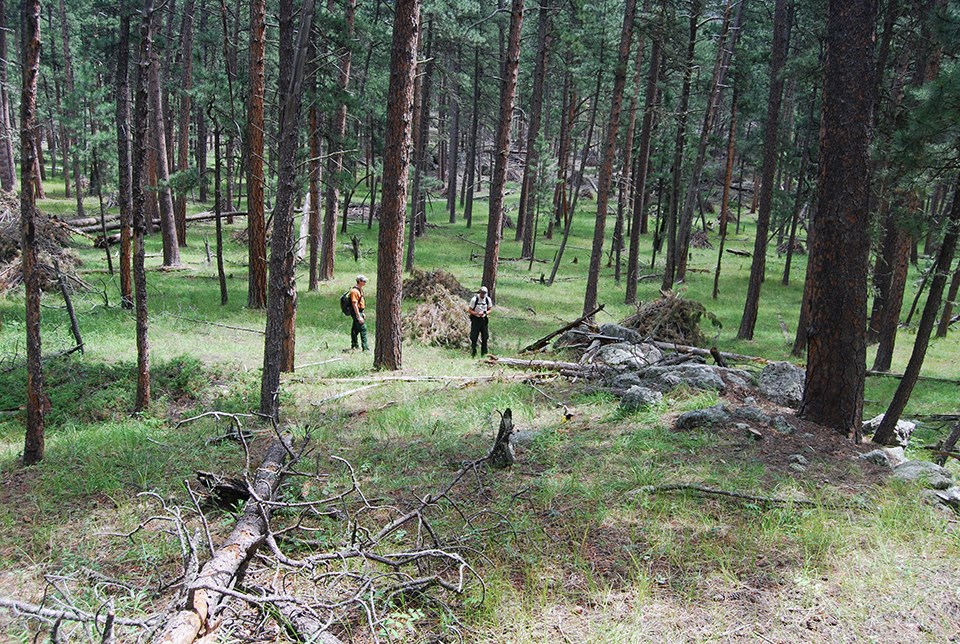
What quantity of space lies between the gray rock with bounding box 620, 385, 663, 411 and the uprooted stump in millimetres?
2297

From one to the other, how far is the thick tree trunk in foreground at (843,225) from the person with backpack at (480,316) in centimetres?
723

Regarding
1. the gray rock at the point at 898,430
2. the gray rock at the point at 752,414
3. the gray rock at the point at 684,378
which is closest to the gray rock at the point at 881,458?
the gray rock at the point at 752,414

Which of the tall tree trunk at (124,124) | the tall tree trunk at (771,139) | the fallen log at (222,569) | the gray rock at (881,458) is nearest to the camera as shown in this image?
the fallen log at (222,569)

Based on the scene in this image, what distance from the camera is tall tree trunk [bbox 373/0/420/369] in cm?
1073

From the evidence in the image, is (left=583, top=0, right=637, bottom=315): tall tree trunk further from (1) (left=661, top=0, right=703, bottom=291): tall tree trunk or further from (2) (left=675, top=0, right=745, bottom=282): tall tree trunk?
(2) (left=675, top=0, right=745, bottom=282): tall tree trunk

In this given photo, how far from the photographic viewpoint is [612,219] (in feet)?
155

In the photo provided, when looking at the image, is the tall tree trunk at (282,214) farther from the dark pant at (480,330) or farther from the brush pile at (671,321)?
the brush pile at (671,321)

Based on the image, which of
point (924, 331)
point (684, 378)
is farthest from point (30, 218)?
point (924, 331)

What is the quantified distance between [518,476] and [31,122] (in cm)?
650

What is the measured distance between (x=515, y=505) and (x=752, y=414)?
3.61 meters

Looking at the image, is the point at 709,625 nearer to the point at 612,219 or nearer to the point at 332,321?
the point at 332,321

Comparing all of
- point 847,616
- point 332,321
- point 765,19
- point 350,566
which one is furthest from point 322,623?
point 765,19

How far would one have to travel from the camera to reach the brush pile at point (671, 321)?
15.2 m

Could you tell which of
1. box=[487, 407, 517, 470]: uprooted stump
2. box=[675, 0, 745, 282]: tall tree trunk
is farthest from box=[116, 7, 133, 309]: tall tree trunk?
box=[675, 0, 745, 282]: tall tree trunk
